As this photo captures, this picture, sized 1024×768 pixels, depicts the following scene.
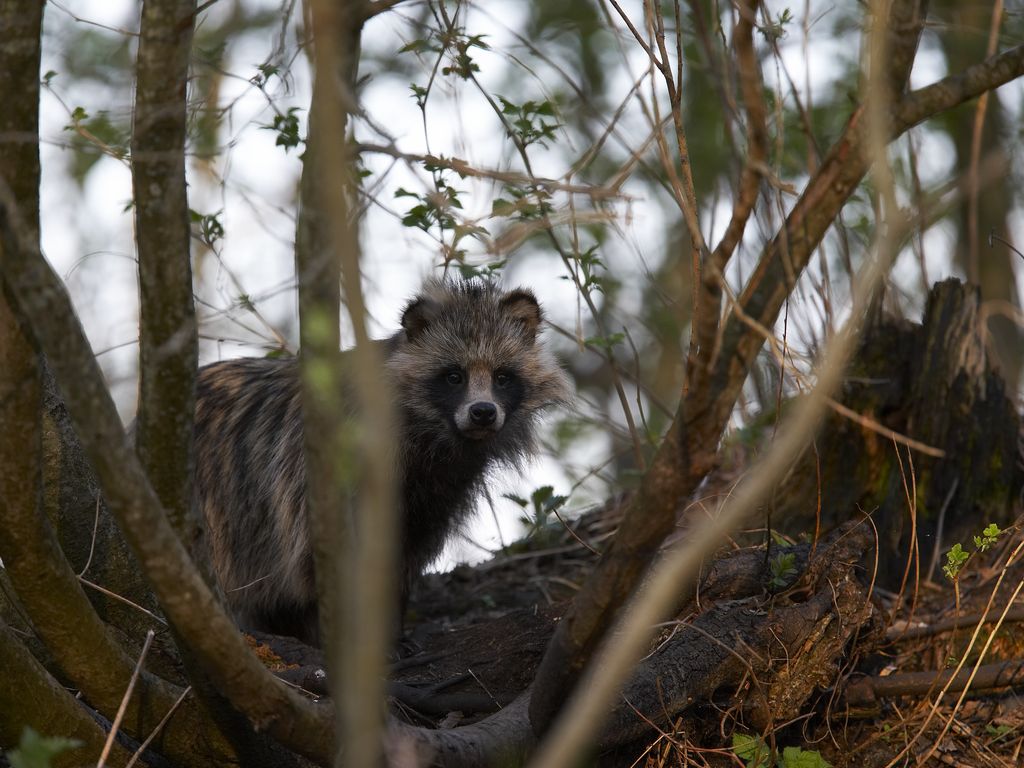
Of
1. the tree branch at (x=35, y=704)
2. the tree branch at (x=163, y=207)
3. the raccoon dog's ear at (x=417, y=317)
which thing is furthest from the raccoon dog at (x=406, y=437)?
the tree branch at (x=163, y=207)

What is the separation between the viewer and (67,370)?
258 cm

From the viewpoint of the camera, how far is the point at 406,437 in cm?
590

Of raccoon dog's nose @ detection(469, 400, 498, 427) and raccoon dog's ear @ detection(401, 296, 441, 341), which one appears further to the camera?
raccoon dog's ear @ detection(401, 296, 441, 341)

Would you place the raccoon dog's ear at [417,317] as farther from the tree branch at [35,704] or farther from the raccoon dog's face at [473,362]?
the tree branch at [35,704]

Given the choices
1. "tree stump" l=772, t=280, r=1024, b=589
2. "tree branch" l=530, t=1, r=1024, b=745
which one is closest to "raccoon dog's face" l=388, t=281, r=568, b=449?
"tree stump" l=772, t=280, r=1024, b=589

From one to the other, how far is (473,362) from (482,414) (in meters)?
0.52

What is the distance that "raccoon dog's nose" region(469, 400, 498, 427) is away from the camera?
18.8ft

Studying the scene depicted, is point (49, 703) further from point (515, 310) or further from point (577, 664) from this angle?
point (515, 310)

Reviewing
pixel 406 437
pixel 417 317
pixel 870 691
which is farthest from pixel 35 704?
pixel 417 317

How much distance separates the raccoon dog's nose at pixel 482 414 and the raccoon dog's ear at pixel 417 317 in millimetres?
655

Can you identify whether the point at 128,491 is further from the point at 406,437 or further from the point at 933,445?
the point at 933,445

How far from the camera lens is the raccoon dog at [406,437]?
566cm

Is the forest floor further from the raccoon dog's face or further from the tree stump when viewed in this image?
the raccoon dog's face

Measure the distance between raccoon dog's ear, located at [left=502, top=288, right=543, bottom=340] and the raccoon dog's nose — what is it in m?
0.78
